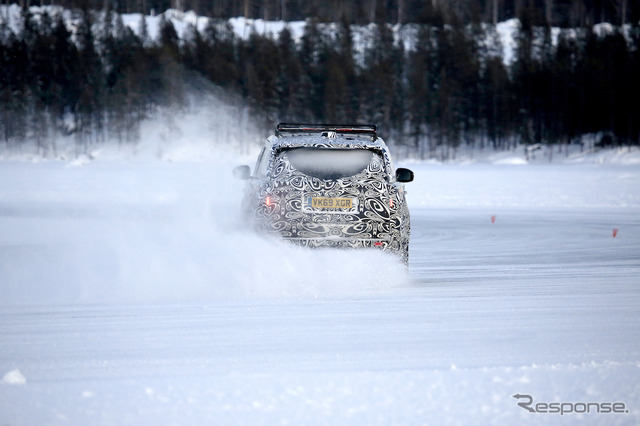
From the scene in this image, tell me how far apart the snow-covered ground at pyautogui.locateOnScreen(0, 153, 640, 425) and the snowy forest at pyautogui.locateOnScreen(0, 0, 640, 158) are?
241ft

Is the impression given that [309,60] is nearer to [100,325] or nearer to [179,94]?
[179,94]

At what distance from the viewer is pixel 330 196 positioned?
8.68m

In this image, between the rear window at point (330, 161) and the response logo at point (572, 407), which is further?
the rear window at point (330, 161)

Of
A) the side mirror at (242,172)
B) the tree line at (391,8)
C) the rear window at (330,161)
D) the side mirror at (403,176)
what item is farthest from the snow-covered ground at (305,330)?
the tree line at (391,8)

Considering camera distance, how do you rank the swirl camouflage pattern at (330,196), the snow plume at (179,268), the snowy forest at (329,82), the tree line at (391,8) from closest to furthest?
the snow plume at (179,268)
the swirl camouflage pattern at (330,196)
the snowy forest at (329,82)
the tree line at (391,8)

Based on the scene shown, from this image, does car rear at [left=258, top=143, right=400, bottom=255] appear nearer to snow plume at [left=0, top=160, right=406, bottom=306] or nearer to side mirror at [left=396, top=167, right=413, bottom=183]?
snow plume at [left=0, top=160, right=406, bottom=306]

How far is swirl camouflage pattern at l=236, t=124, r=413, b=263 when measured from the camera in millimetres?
8680

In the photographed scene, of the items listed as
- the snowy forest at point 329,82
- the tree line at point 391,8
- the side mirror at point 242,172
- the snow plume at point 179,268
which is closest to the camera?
the snow plume at point 179,268

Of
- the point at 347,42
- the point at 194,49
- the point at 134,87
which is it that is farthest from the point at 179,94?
the point at 347,42

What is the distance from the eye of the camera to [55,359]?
5633 mm

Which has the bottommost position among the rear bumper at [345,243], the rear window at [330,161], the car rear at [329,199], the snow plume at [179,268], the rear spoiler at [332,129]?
the snow plume at [179,268]

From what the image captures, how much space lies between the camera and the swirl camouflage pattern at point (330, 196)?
8.68m

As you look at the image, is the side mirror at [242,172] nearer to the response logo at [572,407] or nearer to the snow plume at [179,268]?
the snow plume at [179,268]

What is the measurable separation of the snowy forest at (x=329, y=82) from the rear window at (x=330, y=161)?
74.7m
